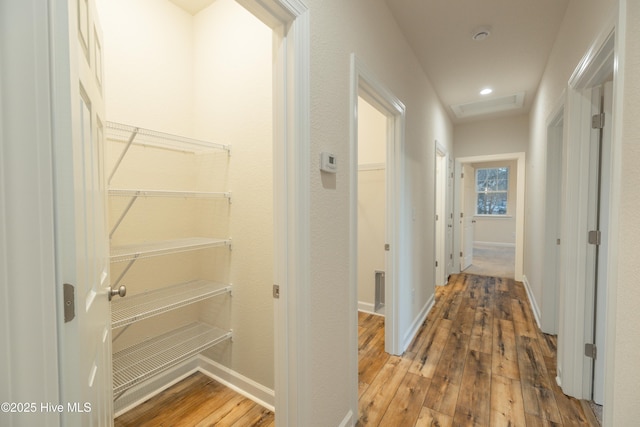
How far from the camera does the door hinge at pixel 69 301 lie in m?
0.54

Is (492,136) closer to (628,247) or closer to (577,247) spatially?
(577,247)

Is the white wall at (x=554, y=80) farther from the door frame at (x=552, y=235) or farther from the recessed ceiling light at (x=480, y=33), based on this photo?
the recessed ceiling light at (x=480, y=33)

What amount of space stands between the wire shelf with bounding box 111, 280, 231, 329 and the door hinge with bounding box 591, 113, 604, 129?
261 cm

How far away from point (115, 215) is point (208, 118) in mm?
927

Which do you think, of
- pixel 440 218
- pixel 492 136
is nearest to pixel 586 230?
pixel 440 218

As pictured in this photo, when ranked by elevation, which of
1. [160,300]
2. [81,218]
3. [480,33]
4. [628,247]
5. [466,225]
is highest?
[480,33]

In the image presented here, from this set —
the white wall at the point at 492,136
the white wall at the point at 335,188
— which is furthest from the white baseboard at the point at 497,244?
the white wall at the point at 335,188

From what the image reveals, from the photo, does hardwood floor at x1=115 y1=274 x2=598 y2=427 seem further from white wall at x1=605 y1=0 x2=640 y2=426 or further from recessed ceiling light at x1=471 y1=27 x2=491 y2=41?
recessed ceiling light at x1=471 y1=27 x2=491 y2=41

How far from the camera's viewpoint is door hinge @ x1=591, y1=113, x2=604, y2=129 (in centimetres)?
169

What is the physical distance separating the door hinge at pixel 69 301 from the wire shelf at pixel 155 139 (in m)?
1.33

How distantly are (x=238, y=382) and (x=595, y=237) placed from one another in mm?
2515

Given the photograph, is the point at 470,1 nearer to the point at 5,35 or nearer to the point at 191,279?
the point at 5,35

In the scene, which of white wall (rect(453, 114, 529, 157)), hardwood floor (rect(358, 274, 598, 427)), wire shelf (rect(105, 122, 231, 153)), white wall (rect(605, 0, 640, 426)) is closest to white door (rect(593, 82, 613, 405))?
hardwood floor (rect(358, 274, 598, 427))

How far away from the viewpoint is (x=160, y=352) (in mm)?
1819
